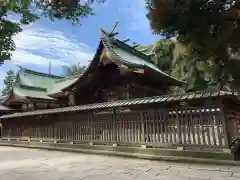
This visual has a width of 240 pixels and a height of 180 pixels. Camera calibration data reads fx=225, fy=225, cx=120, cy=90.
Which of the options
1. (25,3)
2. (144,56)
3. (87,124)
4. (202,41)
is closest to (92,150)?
(87,124)

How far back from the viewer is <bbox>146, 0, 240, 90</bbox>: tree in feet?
21.9

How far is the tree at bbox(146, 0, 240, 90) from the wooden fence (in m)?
1.86

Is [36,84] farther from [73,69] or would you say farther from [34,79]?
[73,69]

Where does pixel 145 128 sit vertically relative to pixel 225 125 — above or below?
below

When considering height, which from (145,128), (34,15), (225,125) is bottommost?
(145,128)

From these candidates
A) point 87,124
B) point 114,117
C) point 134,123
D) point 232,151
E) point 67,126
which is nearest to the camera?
point 232,151

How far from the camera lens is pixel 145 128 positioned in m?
8.44

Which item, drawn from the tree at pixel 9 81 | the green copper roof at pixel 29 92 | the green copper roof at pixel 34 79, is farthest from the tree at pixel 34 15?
the tree at pixel 9 81

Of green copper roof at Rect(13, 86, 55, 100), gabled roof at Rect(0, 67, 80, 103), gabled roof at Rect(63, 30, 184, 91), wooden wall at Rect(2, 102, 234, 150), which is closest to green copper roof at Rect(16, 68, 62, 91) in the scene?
gabled roof at Rect(0, 67, 80, 103)

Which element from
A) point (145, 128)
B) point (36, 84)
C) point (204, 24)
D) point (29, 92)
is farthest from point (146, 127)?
point (36, 84)

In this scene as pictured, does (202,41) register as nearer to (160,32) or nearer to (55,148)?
(160,32)

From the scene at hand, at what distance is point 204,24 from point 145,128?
13.5ft

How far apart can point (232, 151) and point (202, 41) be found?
3359 mm

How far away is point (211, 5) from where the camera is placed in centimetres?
676
